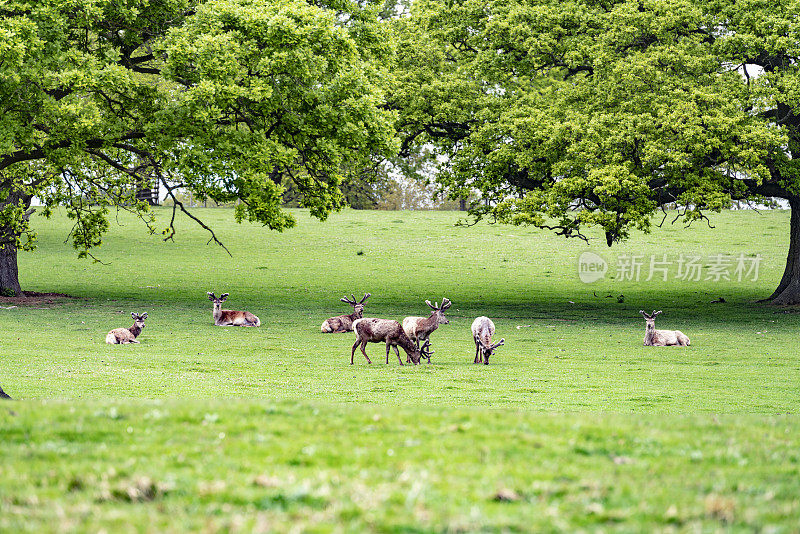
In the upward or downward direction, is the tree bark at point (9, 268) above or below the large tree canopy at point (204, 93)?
below

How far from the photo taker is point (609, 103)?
34.4 meters

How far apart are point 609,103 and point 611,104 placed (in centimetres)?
18

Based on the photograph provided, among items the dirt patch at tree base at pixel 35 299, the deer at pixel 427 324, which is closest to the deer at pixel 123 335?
the deer at pixel 427 324

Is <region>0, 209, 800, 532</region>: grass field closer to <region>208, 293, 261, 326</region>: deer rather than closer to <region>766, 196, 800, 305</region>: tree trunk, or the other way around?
<region>208, 293, 261, 326</region>: deer

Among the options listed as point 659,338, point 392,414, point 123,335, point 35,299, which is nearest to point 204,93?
point 123,335

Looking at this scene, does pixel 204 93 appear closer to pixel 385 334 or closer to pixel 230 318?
pixel 230 318

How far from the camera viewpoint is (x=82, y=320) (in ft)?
98.0

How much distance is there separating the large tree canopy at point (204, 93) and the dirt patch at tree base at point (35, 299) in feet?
21.2

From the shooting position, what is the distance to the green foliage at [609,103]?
105 ft

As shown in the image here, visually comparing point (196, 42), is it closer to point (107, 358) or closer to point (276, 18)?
point (276, 18)

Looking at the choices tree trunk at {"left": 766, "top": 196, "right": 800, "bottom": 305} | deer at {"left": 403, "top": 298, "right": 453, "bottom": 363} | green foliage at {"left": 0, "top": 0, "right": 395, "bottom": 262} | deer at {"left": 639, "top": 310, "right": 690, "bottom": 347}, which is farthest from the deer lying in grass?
tree trunk at {"left": 766, "top": 196, "right": 800, "bottom": 305}

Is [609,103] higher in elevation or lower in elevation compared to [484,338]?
higher

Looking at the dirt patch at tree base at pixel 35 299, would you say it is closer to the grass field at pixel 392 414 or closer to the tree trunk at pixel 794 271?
the grass field at pixel 392 414

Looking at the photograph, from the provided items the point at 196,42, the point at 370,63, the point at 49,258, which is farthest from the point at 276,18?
the point at 49,258
